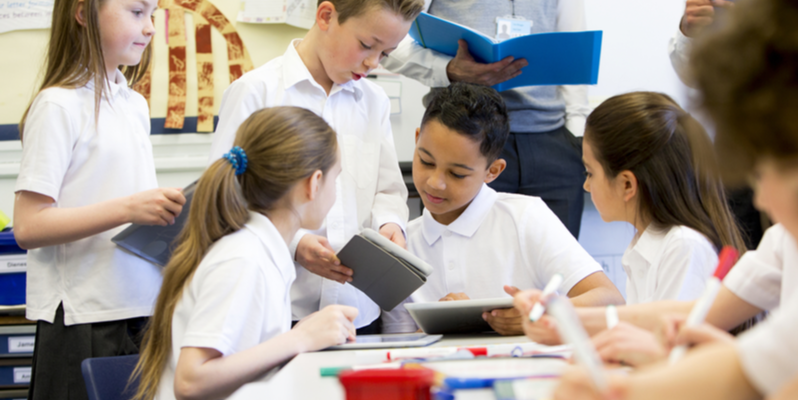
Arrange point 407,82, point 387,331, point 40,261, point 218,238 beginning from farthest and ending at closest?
point 407,82 < point 387,331 < point 40,261 < point 218,238

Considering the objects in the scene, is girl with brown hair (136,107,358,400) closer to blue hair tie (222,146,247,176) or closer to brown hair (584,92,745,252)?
blue hair tie (222,146,247,176)

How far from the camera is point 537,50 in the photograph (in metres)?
1.60

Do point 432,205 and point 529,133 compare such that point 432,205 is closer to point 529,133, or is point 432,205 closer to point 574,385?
point 529,133

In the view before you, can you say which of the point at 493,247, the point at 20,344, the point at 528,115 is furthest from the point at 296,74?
the point at 20,344

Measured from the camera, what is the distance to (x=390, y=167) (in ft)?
5.51

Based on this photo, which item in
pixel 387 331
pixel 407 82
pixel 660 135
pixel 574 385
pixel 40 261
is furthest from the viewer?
pixel 407 82

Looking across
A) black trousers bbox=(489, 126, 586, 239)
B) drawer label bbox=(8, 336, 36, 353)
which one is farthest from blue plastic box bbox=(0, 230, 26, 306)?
black trousers bbox=(489, 126, 586, 239)

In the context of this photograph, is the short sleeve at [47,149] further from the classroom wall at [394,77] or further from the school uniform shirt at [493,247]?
the classroom wall at [394,77]

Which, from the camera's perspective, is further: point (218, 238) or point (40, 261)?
point (40, 261)

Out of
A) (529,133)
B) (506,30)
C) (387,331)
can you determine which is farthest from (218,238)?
(506,30)

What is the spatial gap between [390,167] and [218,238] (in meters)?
0.67

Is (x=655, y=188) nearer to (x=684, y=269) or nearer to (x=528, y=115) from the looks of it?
(x=684, y=269)

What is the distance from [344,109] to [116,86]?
1.91 ft

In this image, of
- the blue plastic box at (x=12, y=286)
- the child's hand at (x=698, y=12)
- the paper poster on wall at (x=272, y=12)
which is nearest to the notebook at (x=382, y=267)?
the child's hand at (x=698, y=12)
